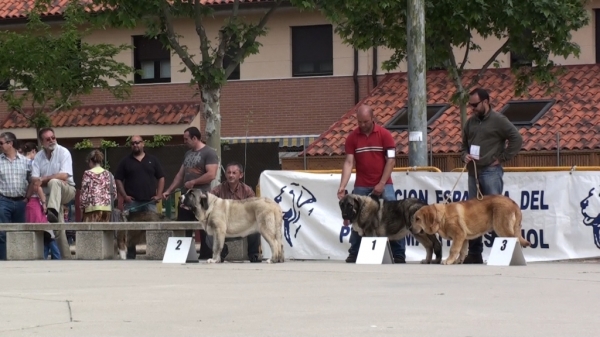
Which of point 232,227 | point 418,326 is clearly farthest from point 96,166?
point 418,326

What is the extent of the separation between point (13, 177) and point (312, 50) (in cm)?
1895

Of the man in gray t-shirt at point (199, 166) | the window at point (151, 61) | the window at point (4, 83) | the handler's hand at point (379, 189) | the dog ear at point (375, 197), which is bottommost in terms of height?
the dog ear at point (375, 197)

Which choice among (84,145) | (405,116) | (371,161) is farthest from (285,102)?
(371,161)

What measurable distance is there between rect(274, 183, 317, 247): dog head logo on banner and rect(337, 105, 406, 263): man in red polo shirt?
6.14ft

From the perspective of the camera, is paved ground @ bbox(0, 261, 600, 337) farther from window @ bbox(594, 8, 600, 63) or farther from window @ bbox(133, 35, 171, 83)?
window @ bbox(133, 35, 171, 83)

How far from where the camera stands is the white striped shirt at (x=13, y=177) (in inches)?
771

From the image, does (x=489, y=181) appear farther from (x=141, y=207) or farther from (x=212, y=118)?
(x=212, y=118)

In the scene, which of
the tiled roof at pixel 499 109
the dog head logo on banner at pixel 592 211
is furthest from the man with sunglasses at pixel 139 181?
the tiled roof at pixel 499 109

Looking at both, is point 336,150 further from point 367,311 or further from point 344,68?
point 367,311

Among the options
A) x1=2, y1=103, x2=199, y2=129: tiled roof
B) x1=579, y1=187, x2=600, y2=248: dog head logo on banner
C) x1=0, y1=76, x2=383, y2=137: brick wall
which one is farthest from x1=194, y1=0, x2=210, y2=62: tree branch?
x1=0, y1=76, x2=383, y2=137: brick wall

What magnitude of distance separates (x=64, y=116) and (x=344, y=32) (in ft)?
42.0

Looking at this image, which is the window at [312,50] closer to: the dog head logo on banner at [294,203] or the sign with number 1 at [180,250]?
the dog head logo on banner at [294,203]

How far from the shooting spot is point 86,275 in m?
15.0

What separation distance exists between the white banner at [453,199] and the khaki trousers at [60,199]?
109 inches
